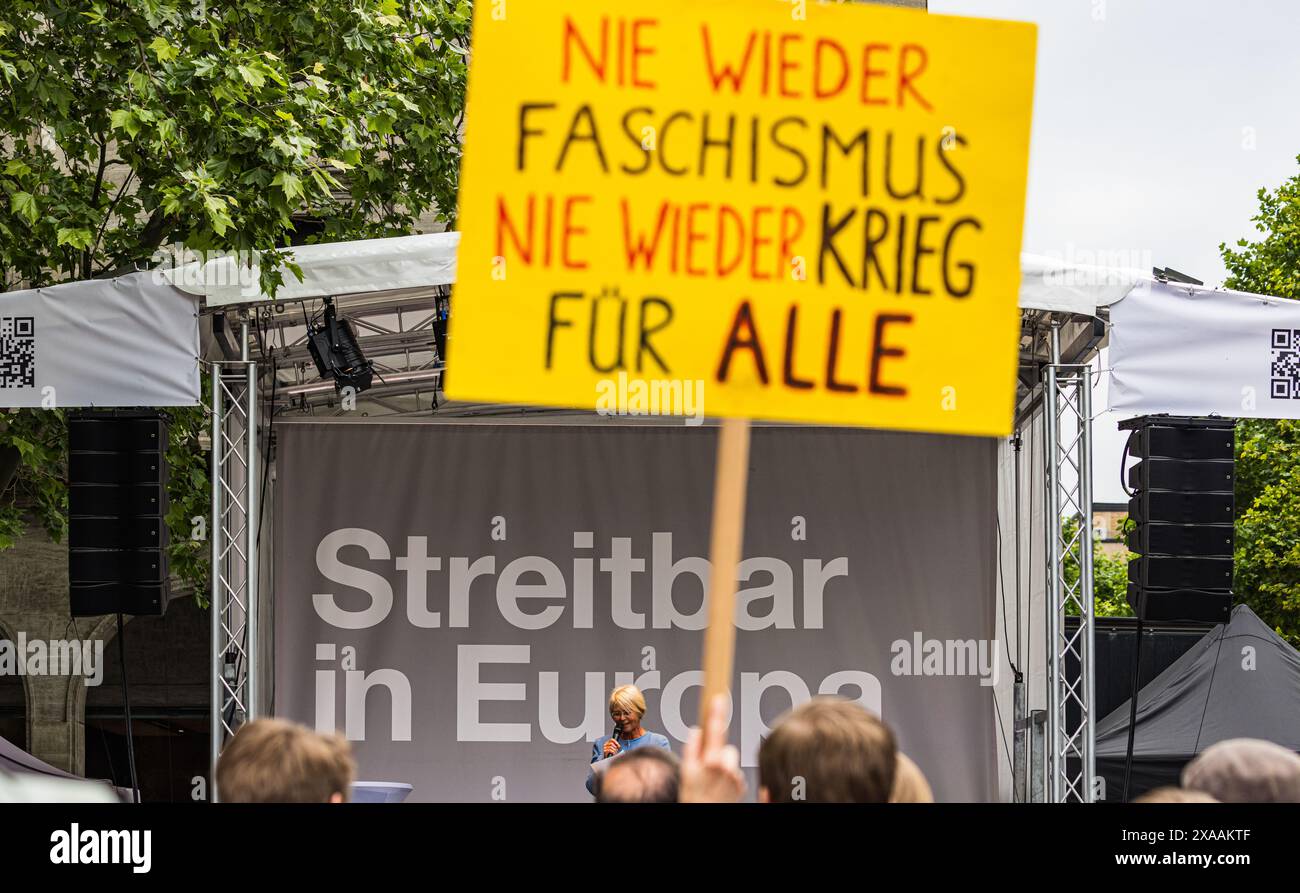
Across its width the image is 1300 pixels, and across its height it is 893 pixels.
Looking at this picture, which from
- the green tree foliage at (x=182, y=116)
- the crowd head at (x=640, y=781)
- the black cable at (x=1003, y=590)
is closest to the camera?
the crowd head at (x=640, y=781)

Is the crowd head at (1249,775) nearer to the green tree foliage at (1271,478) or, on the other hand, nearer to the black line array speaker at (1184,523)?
the black line array speaker at (1184,523)

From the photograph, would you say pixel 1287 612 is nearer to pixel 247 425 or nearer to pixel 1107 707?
pixel 1107 707

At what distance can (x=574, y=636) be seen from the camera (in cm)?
1124

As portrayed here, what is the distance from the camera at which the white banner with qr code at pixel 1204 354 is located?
7926 mm

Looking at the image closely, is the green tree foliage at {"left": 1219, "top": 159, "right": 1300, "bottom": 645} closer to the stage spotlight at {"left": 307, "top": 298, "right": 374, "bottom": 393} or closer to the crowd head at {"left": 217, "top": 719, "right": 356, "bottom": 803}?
the stage spotlight at {"left": 307, "top": 298, "right": 374, "bottom": 393}

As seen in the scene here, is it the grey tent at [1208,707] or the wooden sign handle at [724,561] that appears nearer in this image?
the wooden sign handle at [724,561]

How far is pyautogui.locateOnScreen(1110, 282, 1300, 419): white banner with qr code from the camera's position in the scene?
7.93m

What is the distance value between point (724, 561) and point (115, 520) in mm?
6152

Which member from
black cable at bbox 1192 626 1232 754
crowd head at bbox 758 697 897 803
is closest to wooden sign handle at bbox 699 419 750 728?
crowd head at bbox 758 697 897 803

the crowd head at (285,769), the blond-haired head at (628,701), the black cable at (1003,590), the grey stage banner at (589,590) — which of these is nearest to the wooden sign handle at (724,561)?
the crowd head at (285,769)

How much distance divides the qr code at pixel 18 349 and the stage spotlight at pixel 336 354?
190cm
